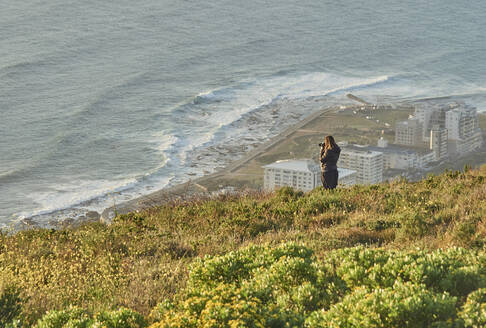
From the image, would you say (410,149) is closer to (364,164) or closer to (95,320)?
(364,164)

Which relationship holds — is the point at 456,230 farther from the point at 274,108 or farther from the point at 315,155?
the point at 274,108

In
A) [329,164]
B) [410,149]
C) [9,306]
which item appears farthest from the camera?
[410,149]

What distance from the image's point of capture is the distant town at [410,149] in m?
44.8

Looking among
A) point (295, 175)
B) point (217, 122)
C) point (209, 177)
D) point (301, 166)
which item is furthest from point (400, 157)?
point (209, 177)

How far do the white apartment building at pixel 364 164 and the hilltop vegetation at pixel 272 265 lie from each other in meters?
35.3

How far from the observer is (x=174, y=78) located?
6719 cm

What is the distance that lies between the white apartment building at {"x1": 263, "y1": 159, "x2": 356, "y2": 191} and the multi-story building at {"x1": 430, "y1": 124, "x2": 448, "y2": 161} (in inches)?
597

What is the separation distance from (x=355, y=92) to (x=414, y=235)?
59.4 meters

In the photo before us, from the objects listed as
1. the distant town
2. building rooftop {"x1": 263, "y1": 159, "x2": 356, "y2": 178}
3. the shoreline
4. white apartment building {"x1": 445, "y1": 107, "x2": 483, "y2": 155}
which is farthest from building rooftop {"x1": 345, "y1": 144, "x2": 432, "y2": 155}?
building rooftop {"x1": 263, "y1": 159, "x2": 356, "y2": 178}

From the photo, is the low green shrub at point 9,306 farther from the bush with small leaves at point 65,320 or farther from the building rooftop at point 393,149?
the building rooftop at point 393,149

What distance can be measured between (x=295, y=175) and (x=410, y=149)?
1859 cm

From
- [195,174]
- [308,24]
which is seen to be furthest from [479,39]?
[195,174]

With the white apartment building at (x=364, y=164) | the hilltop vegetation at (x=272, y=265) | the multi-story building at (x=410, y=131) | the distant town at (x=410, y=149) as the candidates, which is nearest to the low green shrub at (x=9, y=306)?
the hilltop vegetation at (x=272, y=265)

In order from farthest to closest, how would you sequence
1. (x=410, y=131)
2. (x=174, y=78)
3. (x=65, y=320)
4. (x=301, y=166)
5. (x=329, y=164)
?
(x=174, y=78)
(x=410, y=131)
(x=301, y=166)
(x=329, y=164)
(x=65, y=320)
